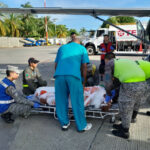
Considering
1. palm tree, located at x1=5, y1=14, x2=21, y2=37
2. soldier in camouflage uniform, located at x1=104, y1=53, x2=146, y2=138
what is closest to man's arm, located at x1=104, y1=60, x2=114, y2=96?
soldier in camouflage uniform, located at x1=104, y1=53, x2=146, y2=138

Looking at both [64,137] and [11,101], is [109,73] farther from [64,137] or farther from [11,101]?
[11,101]

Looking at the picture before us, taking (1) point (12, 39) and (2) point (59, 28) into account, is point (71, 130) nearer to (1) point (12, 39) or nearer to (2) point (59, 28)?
(1) point (12, 39)

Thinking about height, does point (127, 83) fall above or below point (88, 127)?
above

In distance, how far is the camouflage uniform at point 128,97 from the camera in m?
2.66

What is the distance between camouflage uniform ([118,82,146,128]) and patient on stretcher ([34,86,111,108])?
65 cm

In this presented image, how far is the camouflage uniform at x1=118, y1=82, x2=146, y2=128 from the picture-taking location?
266cm

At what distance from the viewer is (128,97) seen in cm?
273

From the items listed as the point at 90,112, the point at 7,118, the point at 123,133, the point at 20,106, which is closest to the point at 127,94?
the point at 123,133

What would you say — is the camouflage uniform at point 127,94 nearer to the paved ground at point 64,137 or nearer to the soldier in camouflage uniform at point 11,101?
the paved ground at point 64,137

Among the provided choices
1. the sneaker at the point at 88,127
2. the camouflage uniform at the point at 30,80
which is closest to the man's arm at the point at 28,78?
the camouflage uniform at the point at 30,80

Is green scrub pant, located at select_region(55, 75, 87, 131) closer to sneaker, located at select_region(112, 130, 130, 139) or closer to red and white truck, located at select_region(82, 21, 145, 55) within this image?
sneaker, located at select_region(112, 130, 130, 139)

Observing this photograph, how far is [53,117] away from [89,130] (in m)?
0.91

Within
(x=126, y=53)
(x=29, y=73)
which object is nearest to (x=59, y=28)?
(x=126, y=53)

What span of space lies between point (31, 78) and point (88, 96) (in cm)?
171
